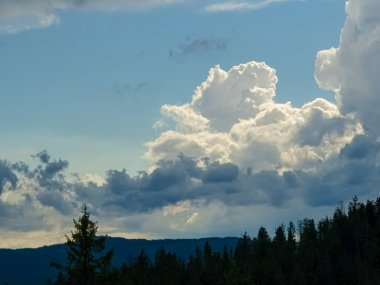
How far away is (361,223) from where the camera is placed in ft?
630

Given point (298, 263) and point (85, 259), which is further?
point (298, 263)

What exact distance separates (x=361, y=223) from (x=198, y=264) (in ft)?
145

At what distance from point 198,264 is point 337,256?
3367 centimetres

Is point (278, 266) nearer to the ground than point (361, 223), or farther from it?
nearer to the ground

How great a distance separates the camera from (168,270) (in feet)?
575

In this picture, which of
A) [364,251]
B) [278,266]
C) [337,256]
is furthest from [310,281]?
[364,251]

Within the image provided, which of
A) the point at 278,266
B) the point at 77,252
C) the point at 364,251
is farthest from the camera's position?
the point at 364,251

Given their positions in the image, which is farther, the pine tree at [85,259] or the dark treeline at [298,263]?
the dark treeline at [298,263]

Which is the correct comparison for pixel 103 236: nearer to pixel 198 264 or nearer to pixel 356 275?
pixel 356 275

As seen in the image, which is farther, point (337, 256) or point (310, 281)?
point (337, 256)

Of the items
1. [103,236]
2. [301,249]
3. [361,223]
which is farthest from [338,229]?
[103,236]

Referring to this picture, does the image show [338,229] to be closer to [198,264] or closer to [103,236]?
[198,264]

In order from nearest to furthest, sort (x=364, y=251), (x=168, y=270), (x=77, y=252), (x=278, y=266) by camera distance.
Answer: (x=77, y=252)
(x=278, y=266)
(x=168, y=270)
(x=364, y=251)

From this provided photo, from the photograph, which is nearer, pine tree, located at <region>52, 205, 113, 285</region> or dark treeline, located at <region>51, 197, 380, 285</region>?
pine tree, located at <region>52, 205, 113, 285</region>
